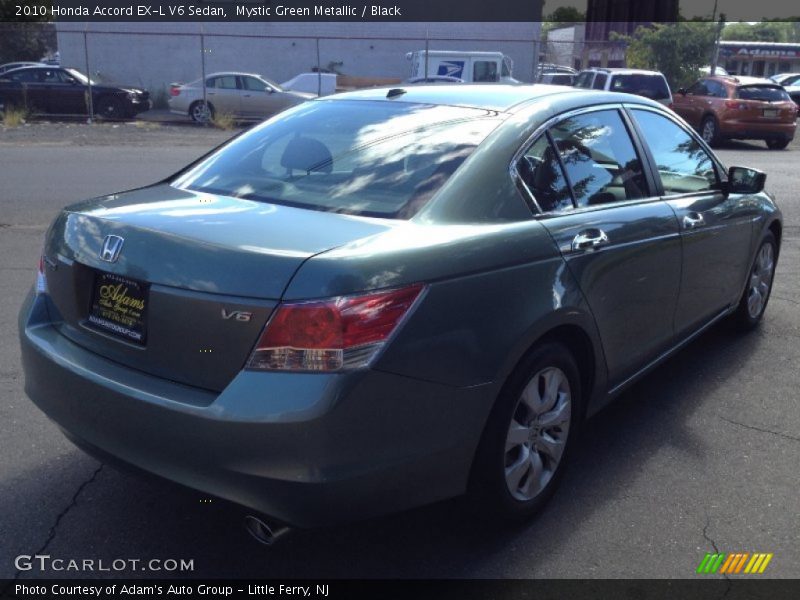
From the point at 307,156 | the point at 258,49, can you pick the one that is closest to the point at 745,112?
the point at 307,156

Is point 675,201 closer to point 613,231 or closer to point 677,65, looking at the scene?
point 613,231

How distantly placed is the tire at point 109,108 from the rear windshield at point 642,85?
13.4m

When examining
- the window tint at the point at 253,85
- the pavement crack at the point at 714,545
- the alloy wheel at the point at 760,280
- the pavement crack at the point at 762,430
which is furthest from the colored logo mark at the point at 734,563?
the window tint at the point at 253,85

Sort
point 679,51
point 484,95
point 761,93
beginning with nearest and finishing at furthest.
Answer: point 484,95
point 761,93
point 679,51

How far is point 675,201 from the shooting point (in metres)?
4.45

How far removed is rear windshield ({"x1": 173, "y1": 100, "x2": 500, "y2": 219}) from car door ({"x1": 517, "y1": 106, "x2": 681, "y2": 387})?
0.35 m

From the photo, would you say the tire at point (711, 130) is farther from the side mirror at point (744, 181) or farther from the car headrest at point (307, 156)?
the car headrest at point (307, 156)

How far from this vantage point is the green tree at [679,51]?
33750 millimetres

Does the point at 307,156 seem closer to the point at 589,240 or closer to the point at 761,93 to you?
the point at 589,240

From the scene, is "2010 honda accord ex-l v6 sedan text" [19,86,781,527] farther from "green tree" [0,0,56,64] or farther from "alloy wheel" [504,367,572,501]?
"green tree" [0,0,56,64]

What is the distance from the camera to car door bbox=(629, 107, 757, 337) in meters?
4.48

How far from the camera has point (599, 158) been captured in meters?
Result: 4.03

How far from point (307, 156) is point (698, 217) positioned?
215cm

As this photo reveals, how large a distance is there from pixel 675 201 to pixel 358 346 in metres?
2.47
